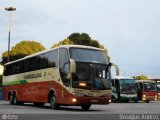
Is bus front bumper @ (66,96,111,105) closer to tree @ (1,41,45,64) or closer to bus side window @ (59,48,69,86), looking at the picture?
bus side window @ (59,48,69,86)

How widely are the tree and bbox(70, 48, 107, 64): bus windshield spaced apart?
Answer: 198 feet

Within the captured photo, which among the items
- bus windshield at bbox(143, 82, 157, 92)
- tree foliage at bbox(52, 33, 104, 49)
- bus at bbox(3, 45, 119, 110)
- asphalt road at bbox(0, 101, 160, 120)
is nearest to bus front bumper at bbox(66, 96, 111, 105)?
bus at bbox(3, 45, 119, 110)

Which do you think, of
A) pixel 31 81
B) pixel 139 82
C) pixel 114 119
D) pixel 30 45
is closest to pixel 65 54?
pixel 31 81

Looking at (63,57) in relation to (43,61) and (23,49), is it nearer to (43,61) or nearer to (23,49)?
(43,61)

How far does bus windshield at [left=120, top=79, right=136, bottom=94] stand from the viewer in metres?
43.9

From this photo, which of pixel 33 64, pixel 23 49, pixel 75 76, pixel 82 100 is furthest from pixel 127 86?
pixel 23 49

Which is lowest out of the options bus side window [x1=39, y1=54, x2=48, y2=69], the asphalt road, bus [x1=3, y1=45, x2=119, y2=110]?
the asphalt road

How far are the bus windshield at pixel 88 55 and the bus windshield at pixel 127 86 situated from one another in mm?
20697

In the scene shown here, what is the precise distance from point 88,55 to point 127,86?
2184cm

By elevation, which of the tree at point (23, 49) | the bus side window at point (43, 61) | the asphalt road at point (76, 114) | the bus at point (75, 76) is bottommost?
the asphalt road at point (76, 114)

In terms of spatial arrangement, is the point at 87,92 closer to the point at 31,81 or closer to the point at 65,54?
the point at 65,54

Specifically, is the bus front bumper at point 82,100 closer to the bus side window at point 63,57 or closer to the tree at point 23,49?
the bus side window at point 63,57

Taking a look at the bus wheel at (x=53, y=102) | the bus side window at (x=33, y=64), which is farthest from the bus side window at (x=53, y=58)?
the bus side window at (x=33, y=64)

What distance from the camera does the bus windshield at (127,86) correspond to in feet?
144
